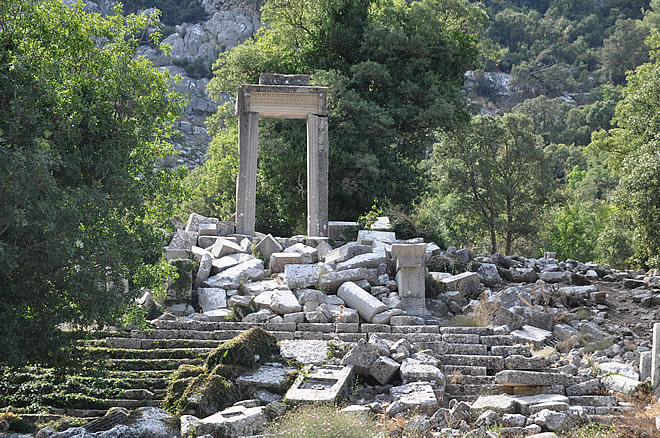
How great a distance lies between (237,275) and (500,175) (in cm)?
1925

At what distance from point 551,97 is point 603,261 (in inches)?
1853

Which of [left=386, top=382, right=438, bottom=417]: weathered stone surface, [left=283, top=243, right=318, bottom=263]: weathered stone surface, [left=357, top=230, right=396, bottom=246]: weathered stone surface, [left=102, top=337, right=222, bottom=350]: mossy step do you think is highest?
[left=357, top=230, right=396, bottom=246]: weathered stone surface

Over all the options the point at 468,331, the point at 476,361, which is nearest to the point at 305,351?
the point at 476,361

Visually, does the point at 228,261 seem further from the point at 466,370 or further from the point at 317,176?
the point at 466,370

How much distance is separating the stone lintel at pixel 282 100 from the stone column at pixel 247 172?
0.79ft

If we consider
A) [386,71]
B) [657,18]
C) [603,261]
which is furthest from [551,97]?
[386,71]

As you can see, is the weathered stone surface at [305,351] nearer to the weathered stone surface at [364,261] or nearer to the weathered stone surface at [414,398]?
the weathered stone surface at [414,398]

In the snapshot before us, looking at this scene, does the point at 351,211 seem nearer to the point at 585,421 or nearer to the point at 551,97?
the point at 585,421

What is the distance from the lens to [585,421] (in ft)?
27.7

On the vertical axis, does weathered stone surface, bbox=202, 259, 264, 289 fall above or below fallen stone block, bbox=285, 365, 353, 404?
above

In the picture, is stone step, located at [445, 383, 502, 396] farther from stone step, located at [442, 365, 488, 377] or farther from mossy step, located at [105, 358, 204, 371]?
mossy step, located at [105, 358, 204, 371]

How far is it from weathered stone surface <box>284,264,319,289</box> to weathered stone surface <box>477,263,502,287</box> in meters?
3.71

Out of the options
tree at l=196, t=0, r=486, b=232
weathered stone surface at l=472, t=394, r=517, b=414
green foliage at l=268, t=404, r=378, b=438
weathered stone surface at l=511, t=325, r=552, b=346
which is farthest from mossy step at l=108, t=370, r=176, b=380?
tree at l=196, t=0, r=486, b=232

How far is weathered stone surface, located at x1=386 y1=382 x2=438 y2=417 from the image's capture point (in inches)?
339
